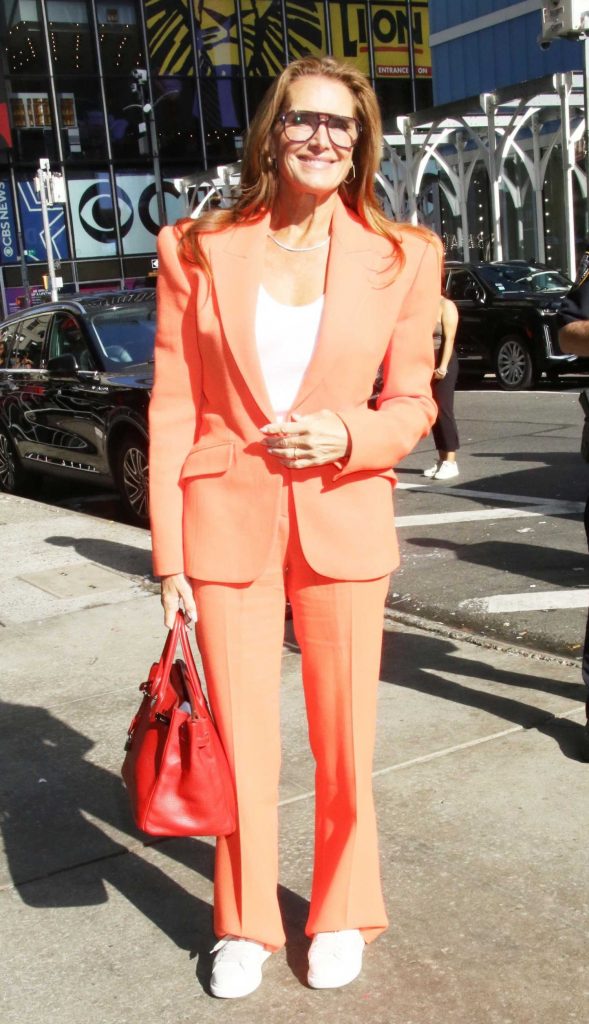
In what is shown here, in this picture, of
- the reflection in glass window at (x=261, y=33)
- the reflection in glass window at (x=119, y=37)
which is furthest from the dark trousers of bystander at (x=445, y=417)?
the reflection in glass window at (x=261, y=33)

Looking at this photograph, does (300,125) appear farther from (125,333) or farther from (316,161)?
(125,333)

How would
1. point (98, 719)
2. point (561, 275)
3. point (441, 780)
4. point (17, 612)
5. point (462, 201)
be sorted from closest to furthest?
point (441, 780), point (98, 719), point (17, 612), point (561, 275), point (462, 201)

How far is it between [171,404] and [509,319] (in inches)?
589

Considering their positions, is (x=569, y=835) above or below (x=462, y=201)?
below

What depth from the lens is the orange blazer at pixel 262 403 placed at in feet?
8.52

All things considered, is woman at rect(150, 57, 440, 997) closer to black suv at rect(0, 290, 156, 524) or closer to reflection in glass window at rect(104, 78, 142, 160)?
black suv at rect(0, 290, 156, 524)

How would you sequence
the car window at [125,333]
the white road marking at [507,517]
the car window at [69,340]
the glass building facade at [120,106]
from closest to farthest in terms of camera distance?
the white road marking at [507,517]
the car window at [125,333]
the car window at [69,340]
the glass building facade at [120,106]

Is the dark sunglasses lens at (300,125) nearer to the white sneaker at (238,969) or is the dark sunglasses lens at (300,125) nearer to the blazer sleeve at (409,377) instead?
the blazer sleeve at (409,377)

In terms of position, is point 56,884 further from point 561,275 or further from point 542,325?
point 561,275

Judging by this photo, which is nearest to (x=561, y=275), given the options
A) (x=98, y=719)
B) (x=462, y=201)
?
(x=462, y=201)

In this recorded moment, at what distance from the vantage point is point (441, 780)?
3.95m

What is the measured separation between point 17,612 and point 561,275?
1387cm

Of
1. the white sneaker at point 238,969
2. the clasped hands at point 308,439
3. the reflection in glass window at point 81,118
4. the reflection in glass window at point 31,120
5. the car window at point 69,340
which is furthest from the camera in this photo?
the reflection in glass window at point 81,118

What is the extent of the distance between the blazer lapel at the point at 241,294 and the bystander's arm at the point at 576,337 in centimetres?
138
